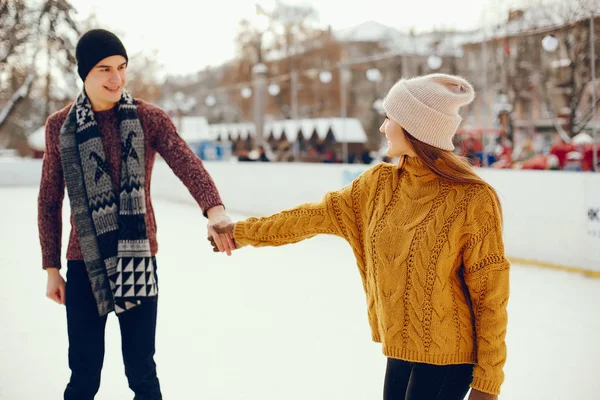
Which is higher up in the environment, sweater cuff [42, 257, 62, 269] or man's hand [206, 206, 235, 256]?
man's hand [206, 206, 235, 256]

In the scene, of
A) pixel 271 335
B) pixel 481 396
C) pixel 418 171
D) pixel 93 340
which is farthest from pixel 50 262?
pixel 271 335

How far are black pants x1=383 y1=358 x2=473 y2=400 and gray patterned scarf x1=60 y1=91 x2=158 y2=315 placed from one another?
71cm

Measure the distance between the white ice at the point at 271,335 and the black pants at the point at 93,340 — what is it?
42.8 inches

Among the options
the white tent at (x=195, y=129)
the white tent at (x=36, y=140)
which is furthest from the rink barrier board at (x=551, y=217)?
the white tent at (x=195, y=129)

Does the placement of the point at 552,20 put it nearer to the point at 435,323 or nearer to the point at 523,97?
the point at 523,97

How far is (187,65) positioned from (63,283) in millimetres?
21230

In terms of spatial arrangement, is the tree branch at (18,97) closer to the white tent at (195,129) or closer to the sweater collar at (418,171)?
the white tent at (195,129)

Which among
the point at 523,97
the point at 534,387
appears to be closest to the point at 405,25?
the point at 523,97

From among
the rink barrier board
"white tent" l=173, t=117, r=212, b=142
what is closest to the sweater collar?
the rink barrier board

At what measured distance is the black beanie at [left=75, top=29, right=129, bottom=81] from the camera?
1780 mm

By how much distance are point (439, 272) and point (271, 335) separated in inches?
102

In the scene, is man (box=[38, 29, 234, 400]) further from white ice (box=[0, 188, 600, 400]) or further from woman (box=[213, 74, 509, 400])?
white ice (box=[0, 188, 600, 400])

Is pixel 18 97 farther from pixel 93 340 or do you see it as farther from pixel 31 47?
pixel 93 340

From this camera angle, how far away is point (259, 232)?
1.74 meters
